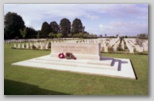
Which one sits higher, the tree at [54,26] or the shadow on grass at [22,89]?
the tree at [54,26]

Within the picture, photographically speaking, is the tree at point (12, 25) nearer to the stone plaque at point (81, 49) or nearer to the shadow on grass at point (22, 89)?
the shadow on grass at point (22, 89)

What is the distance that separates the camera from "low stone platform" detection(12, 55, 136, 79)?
5020 millimetres

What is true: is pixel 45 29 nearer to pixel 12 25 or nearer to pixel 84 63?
pixel 12 25

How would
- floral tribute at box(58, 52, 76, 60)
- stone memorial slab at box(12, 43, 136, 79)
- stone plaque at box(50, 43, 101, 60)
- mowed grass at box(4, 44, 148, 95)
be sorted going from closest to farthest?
mowed grass at box(4, 44, 148, 95) < stone memorial slab at box(12, 43, 136, 79) < stone plaque at box(50, 43, 101, 60) < floral tribute at box(58, 52, 76, 60)

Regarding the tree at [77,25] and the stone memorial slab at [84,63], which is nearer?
the tree at [77,25]

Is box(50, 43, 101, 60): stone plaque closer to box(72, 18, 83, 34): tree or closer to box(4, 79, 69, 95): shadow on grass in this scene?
box(72, 18, 83, 34): tree

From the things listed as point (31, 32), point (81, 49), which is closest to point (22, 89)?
point (31, 32)

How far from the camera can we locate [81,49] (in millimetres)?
6180

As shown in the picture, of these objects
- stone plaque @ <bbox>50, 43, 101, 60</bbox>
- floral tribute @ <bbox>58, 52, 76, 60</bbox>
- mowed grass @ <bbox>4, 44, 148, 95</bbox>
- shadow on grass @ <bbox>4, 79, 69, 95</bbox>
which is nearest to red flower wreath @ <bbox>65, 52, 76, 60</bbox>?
floral tribute @ <bbox>58, 52, 76, 60</bbox>

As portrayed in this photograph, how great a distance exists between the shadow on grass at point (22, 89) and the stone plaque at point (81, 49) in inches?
81.9

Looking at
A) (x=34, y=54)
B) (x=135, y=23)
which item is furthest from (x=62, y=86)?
(x=34, y=54)

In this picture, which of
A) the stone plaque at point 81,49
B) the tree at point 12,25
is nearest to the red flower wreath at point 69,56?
the stone plaque at point 81,49

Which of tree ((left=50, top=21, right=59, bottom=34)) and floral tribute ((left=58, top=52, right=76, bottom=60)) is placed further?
floral tribute ((left=58, top=52, right=76, bottom=60))

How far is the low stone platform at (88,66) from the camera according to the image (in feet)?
16.5
